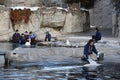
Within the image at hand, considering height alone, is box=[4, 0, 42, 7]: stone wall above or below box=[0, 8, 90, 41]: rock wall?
above

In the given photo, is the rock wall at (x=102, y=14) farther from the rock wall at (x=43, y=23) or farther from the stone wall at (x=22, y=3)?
the rock wall at (x=43, y=23)

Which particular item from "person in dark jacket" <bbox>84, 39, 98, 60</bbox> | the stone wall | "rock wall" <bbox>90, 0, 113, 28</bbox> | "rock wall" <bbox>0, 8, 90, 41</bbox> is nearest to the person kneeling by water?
"person in dark jacket" <bbox>84, 39, 98, 60</bbox>

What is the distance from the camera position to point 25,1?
57219mm

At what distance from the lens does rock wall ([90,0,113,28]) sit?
195 ft

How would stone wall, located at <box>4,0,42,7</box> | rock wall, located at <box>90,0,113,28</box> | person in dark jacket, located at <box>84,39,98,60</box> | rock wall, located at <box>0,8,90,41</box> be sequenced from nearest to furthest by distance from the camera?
1. person in dark jacket, located at <box>84,39,98,60</box>
2. rock wall, located at <box>0,8,90,41</box>
3. stone wall, located at <box>4,0,42,7</box>
4. rock wall, located at <box>90,0,113,28</box>

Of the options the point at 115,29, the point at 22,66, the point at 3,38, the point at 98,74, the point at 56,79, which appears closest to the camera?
the point at 56,79

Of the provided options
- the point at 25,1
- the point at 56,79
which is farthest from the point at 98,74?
the point at 25,1

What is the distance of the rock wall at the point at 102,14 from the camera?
59.6 metres

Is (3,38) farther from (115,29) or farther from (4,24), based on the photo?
(115,29)

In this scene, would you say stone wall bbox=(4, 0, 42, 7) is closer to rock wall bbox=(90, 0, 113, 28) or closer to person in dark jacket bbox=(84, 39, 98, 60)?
rock wall bbox=(90, 0, 113, 28)

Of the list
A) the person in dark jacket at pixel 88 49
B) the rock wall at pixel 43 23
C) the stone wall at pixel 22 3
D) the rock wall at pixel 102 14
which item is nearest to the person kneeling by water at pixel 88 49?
the person in dark jacket at pixel 88 49

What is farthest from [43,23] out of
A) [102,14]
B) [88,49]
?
[88,49]

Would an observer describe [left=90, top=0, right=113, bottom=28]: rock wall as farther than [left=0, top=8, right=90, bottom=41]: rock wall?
Yes

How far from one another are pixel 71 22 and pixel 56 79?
32.8 metres
